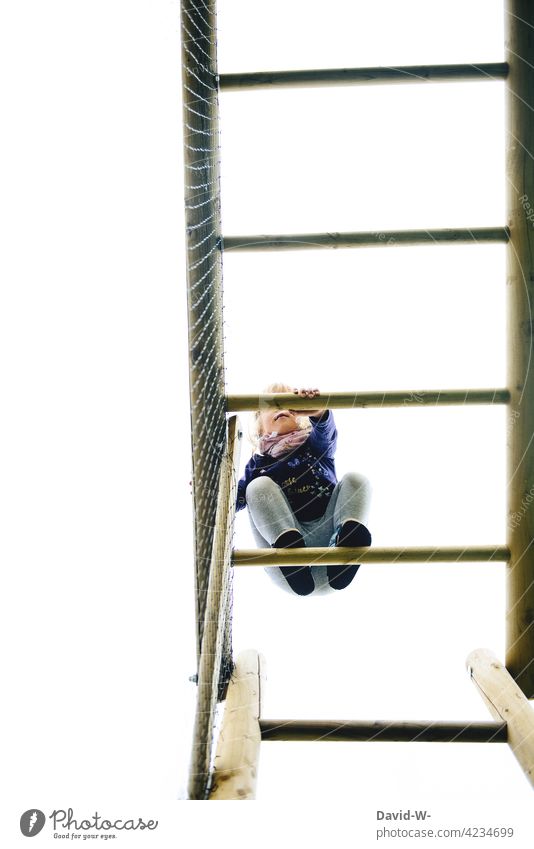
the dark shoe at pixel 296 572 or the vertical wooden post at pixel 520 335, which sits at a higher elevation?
the vertical wooden post at pixel 520 335

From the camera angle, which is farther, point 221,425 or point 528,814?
point 221,425

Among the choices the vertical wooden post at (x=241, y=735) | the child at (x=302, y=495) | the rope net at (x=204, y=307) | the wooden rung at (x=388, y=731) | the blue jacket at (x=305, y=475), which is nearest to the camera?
the vertical wooden post at (x=241, y=735)

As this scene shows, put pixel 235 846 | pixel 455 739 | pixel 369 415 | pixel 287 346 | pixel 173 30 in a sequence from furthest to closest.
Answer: pixel 369 415
pixel 287 346
pixel 455 739
pixel 173 30
pixel 235 846

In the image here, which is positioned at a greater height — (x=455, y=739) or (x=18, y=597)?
(x=18, y=597)

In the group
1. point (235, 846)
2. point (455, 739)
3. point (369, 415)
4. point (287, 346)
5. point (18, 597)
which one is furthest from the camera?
point (369, 415)

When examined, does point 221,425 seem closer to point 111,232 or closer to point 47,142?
point 111,232

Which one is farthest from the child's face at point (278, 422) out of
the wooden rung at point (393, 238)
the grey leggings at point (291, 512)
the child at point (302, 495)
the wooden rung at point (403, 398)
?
the wooden rung at point (393, 238)

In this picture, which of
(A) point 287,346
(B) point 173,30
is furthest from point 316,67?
(A) point 287,346

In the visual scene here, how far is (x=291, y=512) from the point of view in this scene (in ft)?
5.36

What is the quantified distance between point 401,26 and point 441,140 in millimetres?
197

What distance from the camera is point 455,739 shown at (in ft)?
4.67

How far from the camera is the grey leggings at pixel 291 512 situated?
157cm

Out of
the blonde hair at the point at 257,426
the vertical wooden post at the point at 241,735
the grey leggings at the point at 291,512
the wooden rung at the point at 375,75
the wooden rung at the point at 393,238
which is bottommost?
the vertical wooden post at the point at 241,735

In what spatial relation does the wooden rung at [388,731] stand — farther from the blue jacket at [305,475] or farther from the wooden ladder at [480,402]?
the blue jacket at [305,475]
